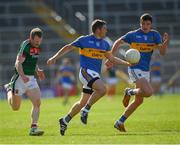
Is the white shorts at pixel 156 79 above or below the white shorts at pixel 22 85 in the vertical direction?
above

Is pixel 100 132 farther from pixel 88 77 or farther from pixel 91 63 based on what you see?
pixel 91 63

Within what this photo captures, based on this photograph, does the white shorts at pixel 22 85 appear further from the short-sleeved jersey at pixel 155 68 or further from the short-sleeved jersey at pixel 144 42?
the short-sleeved jersey at pixel 155 68

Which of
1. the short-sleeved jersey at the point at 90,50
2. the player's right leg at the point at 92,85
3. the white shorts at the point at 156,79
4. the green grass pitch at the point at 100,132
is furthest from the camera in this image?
the white shorts at the point at 156,79

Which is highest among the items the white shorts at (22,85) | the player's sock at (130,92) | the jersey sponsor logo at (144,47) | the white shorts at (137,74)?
the jersey sponsor logo at (144,47)

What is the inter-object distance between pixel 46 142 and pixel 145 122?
6.04m

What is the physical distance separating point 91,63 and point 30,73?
1.23m

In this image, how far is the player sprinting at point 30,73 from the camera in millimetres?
15273

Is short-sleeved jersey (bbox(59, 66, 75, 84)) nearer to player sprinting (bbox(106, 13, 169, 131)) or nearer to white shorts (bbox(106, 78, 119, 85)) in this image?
white shorts (bbox(106, 78, 119, 85))

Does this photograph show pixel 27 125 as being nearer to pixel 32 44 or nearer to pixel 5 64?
pixel 32 44

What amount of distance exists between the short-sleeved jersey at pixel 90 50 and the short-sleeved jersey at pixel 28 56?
33.6 inches

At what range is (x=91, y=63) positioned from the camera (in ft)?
51.4

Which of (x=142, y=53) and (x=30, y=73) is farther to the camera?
(x=142, y=53)

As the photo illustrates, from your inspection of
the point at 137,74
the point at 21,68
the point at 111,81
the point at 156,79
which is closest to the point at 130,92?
the point at 137,74

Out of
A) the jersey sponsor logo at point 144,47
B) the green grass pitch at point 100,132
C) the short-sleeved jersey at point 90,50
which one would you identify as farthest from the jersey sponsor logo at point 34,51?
the jersey sponsor logo at point 144,47
